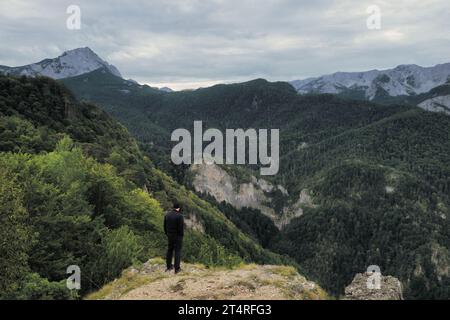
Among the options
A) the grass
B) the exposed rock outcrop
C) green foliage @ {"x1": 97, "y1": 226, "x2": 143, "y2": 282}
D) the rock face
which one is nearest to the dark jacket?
the exposed rock outcrop

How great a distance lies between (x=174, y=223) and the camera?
24.2m

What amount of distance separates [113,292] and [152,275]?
2521 millimetres

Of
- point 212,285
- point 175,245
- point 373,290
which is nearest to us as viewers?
point 212,285

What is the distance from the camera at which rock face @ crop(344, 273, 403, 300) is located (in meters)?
26.0

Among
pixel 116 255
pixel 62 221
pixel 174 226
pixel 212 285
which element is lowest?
pixel 116 255

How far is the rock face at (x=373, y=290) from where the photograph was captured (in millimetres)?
26031

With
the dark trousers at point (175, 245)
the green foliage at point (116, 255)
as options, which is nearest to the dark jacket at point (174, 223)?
the dark trousers at point (175, 245)

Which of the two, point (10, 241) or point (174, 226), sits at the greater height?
point (174, 226)

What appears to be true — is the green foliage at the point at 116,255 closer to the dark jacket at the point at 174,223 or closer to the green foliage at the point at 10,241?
the green foliage at the point at 10,241

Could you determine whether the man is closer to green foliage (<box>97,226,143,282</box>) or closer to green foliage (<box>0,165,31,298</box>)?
green foliage (<box>97,226,143,282</box>)

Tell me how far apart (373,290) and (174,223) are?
13.1m

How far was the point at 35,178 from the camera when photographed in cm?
3581

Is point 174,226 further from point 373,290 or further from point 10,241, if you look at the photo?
point 373,290

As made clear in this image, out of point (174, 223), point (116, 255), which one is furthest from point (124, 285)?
point (116, 255)
